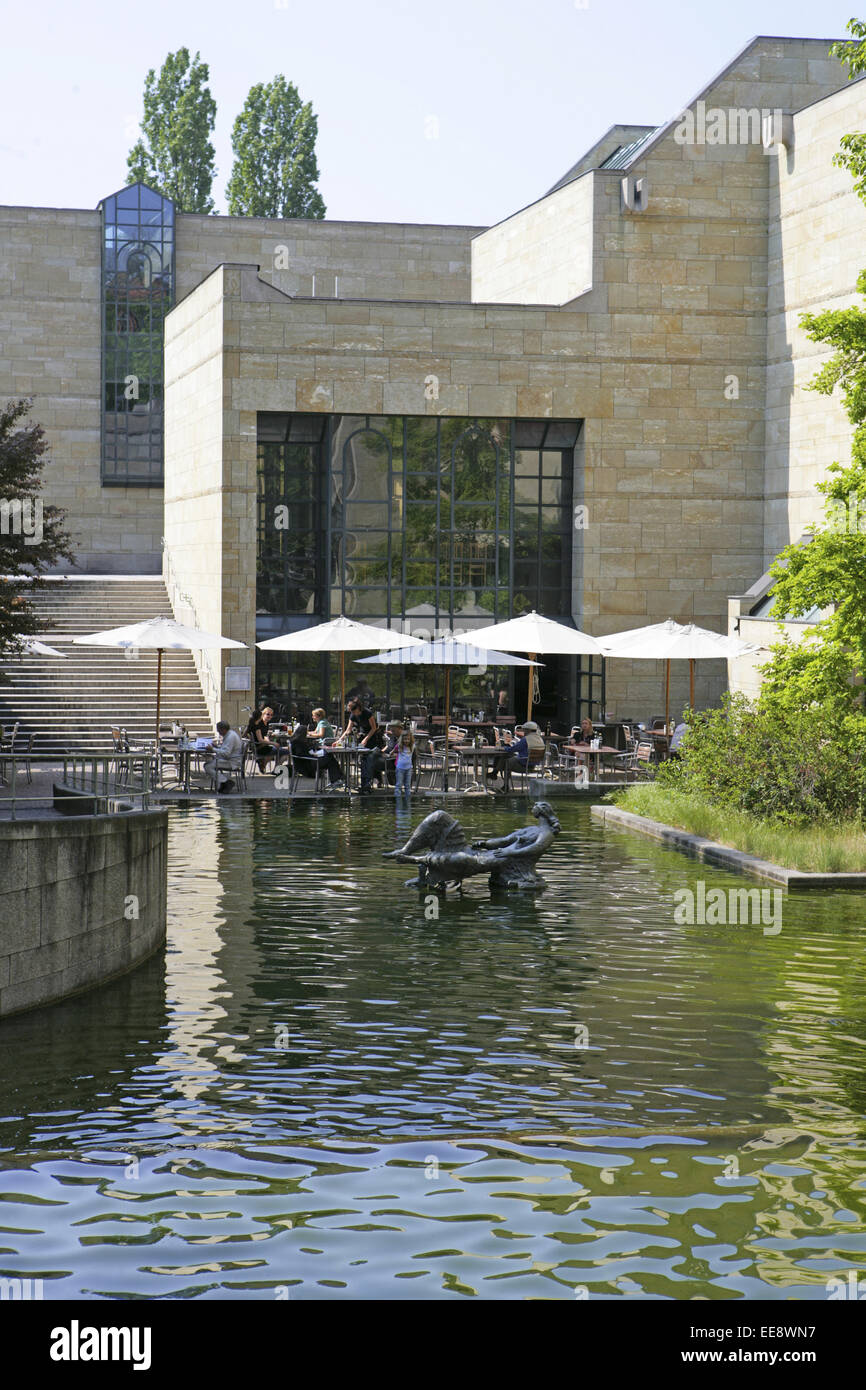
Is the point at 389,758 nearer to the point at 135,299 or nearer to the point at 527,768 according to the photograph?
the point at 527,768

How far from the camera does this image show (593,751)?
31.5 metres

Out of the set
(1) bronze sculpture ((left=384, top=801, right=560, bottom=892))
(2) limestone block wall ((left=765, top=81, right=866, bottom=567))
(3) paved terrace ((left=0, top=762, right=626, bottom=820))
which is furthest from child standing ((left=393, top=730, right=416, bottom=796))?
(2) limestone block wall ((left=765, top=81, right=866, bottom=567))

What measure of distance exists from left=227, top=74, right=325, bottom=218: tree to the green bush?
169 feet

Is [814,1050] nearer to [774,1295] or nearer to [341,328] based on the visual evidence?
[774,1295]

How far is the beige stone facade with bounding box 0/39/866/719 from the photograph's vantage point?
118ft

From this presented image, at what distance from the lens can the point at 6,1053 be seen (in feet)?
41.6

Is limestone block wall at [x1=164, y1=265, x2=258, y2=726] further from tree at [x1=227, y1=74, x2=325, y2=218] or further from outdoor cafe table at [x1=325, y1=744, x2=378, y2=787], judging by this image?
tree at [x1=227, y1=74, x2=325, y2=218]

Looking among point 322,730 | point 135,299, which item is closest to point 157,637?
point 322,730

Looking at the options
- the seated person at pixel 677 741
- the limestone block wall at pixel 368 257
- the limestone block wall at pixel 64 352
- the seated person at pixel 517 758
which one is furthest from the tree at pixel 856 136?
the limestone block wall at pixel 64 352

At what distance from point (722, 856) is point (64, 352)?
4313 cm

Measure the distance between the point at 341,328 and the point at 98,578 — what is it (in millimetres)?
14259

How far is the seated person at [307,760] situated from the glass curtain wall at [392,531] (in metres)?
6.09

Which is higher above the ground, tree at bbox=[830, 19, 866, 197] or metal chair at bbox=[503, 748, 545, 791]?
tree at bbox=[830, 19, 866, 197]

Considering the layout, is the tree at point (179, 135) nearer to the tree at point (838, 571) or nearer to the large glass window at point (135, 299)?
the large glass window at point (135, 299)
